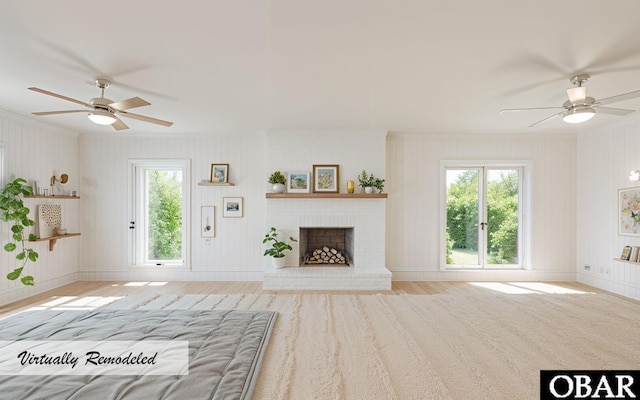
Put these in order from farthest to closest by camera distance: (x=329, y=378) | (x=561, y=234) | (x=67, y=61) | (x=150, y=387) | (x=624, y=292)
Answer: (x=561, y=234) < (x=624, y=292) < (x=67, y=61) < (x=329, y=378) < (x=150, y=387)

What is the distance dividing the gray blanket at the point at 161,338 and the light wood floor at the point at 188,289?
283cm

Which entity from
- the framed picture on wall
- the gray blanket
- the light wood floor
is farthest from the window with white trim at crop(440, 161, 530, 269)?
the gray blanket

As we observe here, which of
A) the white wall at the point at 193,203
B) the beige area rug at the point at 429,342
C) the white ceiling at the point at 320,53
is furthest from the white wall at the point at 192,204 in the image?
the beige area rug at the point at 429,342

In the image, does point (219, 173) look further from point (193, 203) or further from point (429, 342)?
point (429, 342)

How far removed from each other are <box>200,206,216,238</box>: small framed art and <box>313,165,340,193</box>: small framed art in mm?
1786

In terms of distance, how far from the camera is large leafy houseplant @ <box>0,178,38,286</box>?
375 centimetres

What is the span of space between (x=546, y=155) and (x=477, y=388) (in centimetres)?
535

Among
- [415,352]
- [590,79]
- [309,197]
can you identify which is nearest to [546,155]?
[590,79]

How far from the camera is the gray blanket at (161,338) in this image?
0.99 meters

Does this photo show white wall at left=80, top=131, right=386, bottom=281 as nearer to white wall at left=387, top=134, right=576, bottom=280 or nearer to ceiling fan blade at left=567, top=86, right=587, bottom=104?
white wall at left=387, top=134, right=576, bottom=280

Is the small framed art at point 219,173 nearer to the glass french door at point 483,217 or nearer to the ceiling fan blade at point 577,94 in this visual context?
the glass french door at point 483,217

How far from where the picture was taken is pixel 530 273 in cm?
514

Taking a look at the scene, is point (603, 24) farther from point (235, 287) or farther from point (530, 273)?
point (235, 287)

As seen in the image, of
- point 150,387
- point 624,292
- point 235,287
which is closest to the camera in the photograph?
point 150,387
